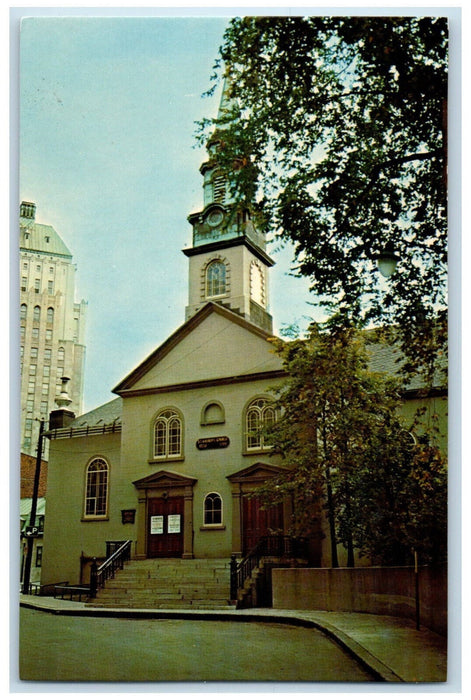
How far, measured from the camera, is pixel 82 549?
16.8 feet

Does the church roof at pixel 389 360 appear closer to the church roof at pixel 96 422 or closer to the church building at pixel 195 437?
the church building at pixel 195 437

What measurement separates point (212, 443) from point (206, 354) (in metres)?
0.70

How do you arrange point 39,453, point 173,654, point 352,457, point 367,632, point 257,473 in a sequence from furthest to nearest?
1. point 257,473
2. point 352,457
3. point 39,453
4. point 367,632
5. point 173,654

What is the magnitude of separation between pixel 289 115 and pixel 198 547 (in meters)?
3.11

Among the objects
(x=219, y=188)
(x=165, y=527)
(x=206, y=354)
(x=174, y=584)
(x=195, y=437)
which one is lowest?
(x=174, y=584)

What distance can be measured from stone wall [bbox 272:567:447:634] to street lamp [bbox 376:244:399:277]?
1.87m

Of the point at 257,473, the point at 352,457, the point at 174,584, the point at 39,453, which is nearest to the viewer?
the point at 39,453

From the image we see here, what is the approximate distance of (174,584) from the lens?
551cm

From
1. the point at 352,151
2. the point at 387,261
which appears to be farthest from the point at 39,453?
the point at 352,151

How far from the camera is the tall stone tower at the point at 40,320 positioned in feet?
15.3

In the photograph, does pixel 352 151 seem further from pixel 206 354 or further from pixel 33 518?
pixel 33 518

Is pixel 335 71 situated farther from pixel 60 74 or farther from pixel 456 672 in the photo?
pixel 456 672

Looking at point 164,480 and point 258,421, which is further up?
point 258,421
